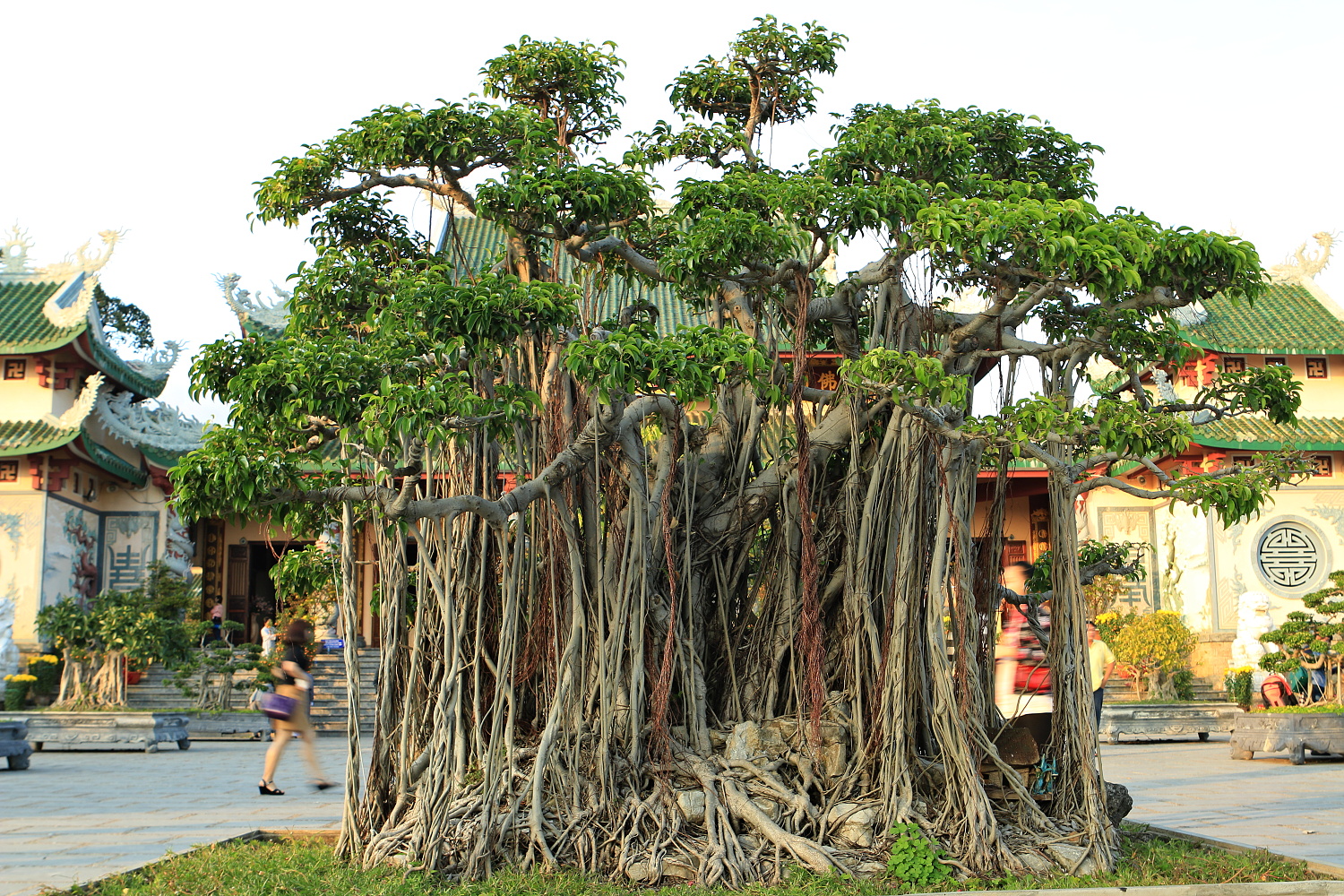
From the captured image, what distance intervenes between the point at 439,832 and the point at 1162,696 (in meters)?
12.8

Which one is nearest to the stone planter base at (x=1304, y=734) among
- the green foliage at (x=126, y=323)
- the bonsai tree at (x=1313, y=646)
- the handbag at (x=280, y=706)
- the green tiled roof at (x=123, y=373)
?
the bonsai tree at (x=1313, y=646)

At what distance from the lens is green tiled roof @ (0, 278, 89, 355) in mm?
16094

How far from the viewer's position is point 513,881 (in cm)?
437

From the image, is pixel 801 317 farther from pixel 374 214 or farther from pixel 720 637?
pixel 374 214

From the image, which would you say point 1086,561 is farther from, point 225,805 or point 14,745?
point 14,745

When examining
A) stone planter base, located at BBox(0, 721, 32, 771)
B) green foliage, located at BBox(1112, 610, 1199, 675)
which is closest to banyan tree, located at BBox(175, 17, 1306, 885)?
stone planter base, located at BBox(0, 721, 32, 771)

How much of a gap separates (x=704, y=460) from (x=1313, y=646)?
8.64 m

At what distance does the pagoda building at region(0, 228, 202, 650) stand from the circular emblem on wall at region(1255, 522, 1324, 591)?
15640mm

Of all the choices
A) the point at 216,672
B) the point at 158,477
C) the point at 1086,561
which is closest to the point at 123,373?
the point at 158,477

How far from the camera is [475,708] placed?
192 inches

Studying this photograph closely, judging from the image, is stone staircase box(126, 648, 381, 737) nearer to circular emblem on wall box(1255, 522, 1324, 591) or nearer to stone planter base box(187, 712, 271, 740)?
stone planter base box(187, 712, 271, 740)

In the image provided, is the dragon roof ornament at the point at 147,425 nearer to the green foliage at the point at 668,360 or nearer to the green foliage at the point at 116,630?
the green foliage at the point at 116,630

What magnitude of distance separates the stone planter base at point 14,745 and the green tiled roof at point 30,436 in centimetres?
641

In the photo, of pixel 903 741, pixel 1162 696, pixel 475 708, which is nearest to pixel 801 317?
pixel 903 741
